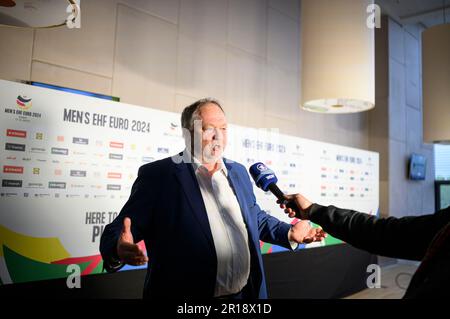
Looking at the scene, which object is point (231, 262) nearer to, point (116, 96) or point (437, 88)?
point (116, 96)

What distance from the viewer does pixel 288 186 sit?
3240 mm

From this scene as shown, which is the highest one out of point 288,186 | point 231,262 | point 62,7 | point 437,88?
point 437,88

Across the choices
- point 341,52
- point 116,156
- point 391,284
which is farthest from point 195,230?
point 391,284

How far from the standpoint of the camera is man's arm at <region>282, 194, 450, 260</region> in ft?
4.12

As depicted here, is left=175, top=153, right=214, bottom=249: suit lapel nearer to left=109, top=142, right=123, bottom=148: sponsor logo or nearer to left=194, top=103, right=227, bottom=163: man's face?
left=194, top=103, right=227, bottom=163: man's face

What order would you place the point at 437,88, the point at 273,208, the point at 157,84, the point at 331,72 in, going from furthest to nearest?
the point at 437,88
the point at 273,208
the point at 157,84
the point at 331,72

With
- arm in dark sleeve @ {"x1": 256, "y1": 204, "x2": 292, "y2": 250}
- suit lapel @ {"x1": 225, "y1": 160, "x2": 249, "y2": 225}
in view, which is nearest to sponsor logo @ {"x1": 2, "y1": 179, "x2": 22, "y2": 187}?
suit lapel @ {"x1": 225, "y1": 160, "x2": 249, "y2": 225}

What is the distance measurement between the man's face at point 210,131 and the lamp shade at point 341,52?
67 centimetres

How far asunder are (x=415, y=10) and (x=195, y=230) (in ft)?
17.4

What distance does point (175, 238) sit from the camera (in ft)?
5.76

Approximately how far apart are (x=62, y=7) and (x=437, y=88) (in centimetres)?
367

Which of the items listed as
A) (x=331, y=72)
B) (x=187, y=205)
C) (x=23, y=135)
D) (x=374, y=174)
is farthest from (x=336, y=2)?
(x=374, y=174)

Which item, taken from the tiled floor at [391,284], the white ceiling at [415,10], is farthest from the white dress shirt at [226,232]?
the white ceiling at [415,10]

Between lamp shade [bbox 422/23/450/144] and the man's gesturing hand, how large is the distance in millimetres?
3374
